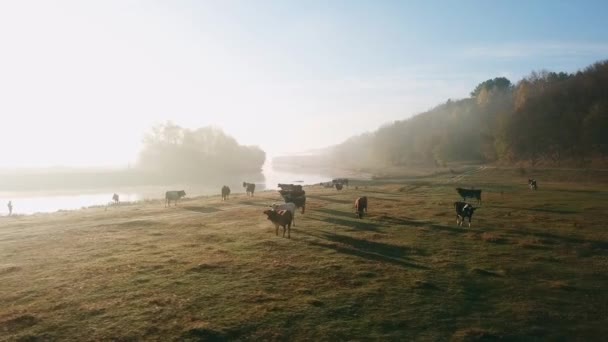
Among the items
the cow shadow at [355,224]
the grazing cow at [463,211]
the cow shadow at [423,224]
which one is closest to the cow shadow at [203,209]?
the cow shadow at [355,224]

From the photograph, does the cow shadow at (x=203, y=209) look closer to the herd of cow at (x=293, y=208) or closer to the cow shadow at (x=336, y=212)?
the herd of cow at (x=293, y=208)

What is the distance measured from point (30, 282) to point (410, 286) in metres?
15.0

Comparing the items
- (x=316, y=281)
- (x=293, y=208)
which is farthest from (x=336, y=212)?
(x=316, y=281)

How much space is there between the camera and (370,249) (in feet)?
69.2

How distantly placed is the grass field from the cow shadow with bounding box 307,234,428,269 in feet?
0.32

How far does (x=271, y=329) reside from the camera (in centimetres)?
1215

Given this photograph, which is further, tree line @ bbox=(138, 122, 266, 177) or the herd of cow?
tree line @ bbox=(138, 122, 266, 177)

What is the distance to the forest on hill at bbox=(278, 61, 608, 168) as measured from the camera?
79438 mm

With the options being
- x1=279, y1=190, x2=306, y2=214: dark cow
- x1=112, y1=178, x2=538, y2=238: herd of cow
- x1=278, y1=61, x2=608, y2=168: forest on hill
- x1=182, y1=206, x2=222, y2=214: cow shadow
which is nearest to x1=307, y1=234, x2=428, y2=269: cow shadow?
x1=112, y1=178, x2=538, y2=238: herd of cow

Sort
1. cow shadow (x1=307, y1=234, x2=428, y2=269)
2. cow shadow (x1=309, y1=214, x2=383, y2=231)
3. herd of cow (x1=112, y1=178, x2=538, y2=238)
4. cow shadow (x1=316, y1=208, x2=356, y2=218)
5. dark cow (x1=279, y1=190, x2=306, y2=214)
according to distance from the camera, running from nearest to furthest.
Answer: cow shadow (x1=307, y1=234, x2=428, y2=269)
herd of cow (x1=112, y1=178, x2=538, y2=238)
cow shadow (x1=309, y1=214, x2=383, y2=231)
cow shadow (x1=316, y1=208, x2=356, y2=218)
dark cow (x1=279, y1=190, x2=306, y2=214)

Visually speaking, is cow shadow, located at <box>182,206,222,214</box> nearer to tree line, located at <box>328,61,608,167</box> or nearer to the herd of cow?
the herd of cow

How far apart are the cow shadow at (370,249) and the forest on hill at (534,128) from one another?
70597 millimetres

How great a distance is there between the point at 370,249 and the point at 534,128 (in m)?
81.9

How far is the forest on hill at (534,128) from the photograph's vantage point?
7944 cm
